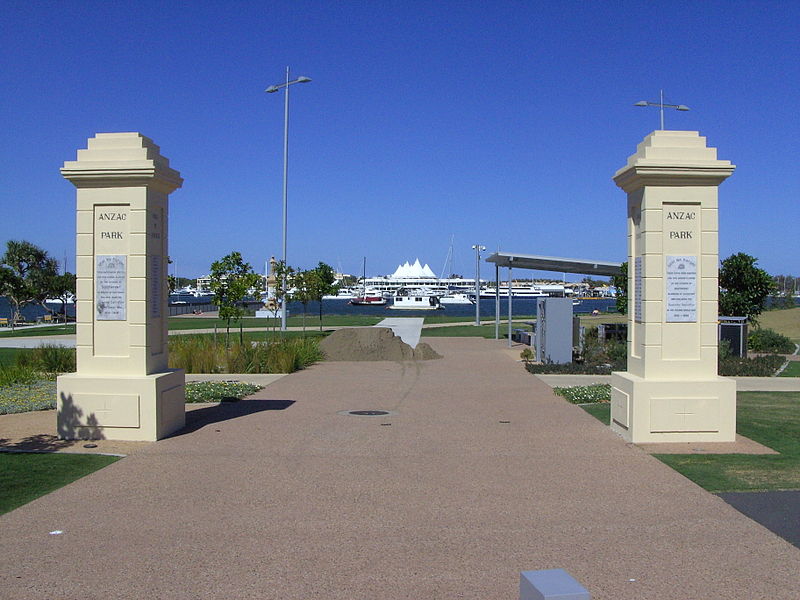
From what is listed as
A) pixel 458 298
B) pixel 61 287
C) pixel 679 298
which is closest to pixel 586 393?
pixel 679 298

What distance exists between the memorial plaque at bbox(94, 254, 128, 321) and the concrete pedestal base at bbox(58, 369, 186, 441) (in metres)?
0.87

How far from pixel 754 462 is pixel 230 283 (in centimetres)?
1506

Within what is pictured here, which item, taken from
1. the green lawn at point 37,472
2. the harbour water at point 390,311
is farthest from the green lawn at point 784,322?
the green lawn at point 37,472

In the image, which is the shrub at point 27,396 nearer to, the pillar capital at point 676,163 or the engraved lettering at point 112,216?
the engraved lettering at point 112,216

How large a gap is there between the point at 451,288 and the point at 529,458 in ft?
611

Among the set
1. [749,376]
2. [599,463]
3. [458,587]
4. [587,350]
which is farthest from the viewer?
[587,350]

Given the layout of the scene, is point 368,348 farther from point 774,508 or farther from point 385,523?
point 774,508

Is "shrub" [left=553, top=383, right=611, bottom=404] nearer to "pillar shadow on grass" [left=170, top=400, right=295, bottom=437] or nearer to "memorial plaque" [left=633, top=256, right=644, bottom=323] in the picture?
"memorial plaque" [left=633, top=256, right=644, bottom=323]

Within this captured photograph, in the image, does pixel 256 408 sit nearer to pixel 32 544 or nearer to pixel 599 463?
pixel 599 463

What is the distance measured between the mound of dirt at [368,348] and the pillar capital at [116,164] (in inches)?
505

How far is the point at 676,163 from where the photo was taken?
9.89 metres

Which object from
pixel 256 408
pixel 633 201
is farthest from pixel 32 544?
pixel 633 201

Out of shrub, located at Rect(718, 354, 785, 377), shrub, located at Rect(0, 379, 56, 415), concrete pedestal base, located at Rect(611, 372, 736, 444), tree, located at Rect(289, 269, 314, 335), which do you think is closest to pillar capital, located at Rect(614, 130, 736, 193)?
concrete pedestal base, located at Rect(611, 372, 736, 444)

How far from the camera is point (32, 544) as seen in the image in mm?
5859
